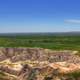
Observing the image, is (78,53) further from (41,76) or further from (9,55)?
(41,76)

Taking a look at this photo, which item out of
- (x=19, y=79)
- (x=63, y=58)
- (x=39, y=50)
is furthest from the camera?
(x=39, y=50)

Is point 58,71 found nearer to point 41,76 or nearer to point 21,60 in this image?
point 41,76

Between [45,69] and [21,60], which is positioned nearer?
[45,69]

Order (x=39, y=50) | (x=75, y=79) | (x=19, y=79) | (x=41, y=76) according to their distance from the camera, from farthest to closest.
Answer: (x=39, y=50), (x=19, y=79), (x=41, y=76), (x=75, y=79)

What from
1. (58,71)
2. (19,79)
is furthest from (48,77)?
(19,79)

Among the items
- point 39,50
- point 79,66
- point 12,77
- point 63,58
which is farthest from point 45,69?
point 39,50

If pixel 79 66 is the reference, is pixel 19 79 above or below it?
below
